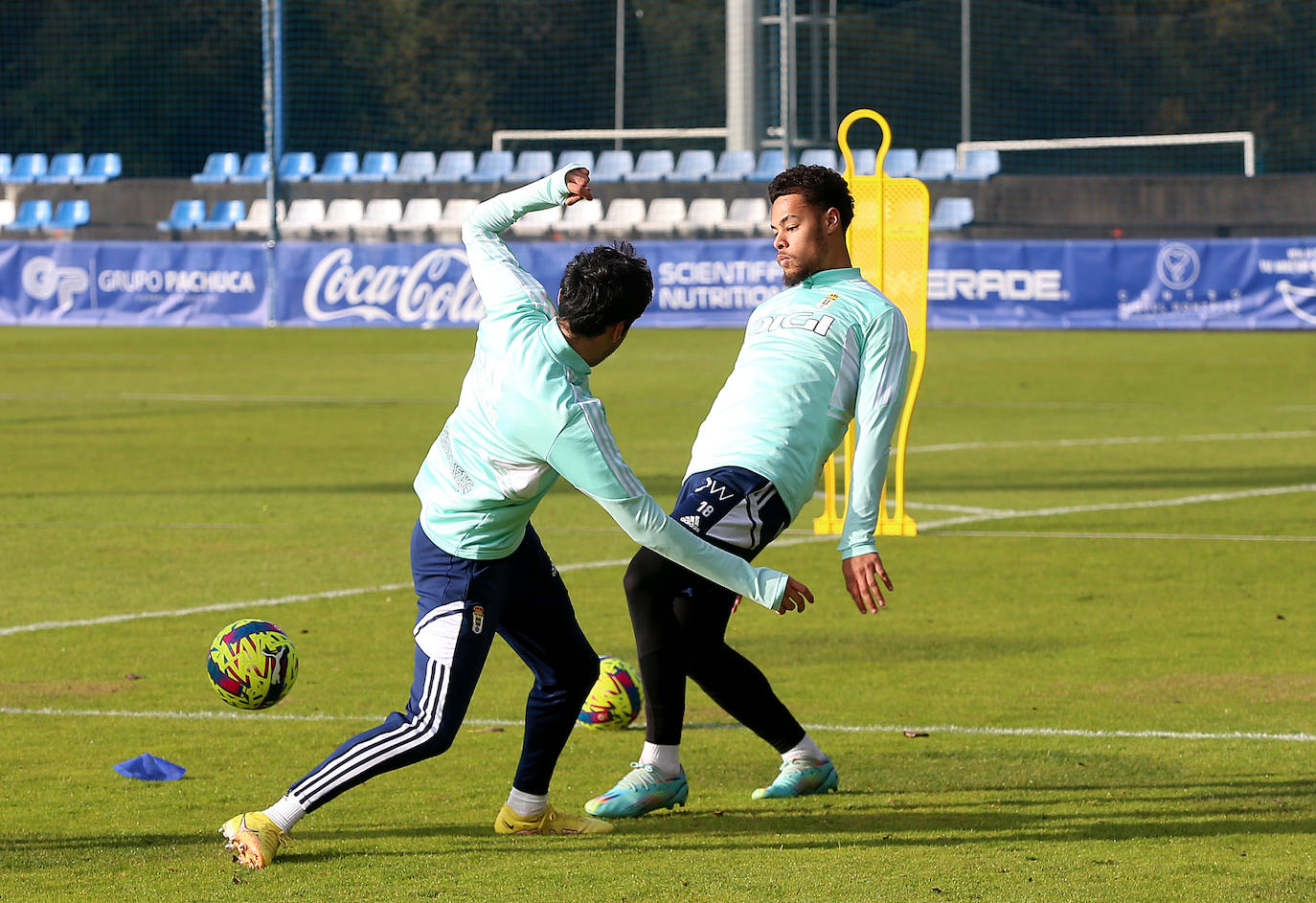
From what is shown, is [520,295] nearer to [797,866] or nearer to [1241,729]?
[797,866]

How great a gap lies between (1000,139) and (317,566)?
4014 centimetres

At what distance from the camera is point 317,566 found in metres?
10.3

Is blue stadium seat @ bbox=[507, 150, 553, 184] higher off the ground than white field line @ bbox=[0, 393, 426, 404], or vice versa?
blue stadium seat @ bbox=[507, 150, 553, 184]

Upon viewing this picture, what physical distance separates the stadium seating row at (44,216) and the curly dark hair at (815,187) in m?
36.7

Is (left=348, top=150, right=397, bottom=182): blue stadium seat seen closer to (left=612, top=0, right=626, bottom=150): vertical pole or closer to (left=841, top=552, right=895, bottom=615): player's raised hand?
(left=612, top=0, right=626, bottom=150): vertical pole

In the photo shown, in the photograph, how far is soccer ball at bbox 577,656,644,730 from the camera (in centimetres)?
666

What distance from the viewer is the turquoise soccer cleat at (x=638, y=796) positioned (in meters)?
5.54

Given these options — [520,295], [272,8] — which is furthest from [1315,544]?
[272,8]

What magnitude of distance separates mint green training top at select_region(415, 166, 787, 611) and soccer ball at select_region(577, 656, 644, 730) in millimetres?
1774

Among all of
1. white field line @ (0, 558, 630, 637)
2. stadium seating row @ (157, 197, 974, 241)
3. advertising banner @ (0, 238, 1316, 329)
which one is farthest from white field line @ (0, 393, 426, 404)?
stadium seating row @ (157, 197, 974, 241)

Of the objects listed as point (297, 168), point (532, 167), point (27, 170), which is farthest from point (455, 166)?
point (27, 170)

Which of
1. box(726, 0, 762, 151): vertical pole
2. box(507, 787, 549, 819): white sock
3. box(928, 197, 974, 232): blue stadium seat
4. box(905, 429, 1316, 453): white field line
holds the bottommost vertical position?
box(905, 429, 1316, 453): white field line

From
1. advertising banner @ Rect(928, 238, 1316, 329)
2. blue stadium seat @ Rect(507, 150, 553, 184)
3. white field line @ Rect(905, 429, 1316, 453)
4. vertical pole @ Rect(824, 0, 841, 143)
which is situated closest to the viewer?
white field line @ Rect(905, 429, 1316, 453)

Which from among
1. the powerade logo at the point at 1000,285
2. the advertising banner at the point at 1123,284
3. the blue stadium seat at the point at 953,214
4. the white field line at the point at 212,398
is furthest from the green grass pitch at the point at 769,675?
the blue stadium seat at the point at 953,214
